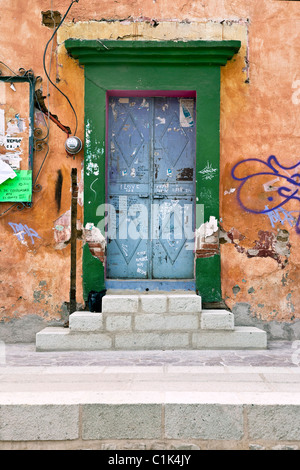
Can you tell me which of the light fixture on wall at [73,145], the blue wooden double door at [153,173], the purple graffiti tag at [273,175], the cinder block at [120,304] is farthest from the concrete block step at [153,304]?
the light fixture on wall at [73,145]

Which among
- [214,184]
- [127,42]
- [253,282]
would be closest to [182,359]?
[253,282]

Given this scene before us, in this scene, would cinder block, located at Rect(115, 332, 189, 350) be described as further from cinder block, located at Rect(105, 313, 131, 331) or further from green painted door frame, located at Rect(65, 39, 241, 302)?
green painted door frame, located at Rect(65, 39, 241, 302)

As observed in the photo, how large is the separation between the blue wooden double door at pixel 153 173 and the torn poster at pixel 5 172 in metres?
1.15

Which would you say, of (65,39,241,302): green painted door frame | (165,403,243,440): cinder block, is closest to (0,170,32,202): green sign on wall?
(65,39,241,302): green painted door frame

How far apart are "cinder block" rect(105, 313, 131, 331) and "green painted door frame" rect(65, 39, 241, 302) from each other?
0.52m

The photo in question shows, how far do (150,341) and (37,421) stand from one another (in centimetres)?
208

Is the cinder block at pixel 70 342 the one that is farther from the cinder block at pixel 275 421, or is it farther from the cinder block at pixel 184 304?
the cinder block at pixel 275 421

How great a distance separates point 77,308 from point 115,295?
1.79ft

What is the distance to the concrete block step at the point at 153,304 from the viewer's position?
457cm

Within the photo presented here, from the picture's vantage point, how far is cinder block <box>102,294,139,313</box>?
4.56m

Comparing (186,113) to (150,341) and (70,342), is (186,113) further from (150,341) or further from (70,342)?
(70,342)

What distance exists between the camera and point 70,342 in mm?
4520

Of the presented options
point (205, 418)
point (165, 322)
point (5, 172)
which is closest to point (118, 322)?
point (165, 322)
